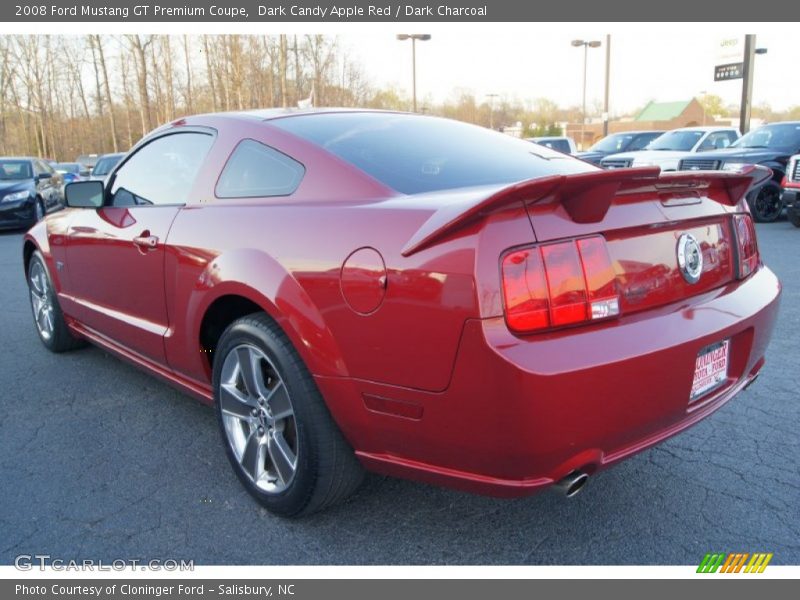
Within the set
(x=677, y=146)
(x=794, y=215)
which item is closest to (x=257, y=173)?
(x=794, y=215)

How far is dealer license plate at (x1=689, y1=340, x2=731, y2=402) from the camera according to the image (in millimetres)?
2262

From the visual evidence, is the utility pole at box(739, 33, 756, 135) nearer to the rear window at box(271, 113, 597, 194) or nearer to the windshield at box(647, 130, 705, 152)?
the windshield at box(647, 130, 705, 152)

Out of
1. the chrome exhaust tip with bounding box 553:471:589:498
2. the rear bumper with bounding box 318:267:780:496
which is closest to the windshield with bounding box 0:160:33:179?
the rear bumper with bounding box 318:267:780:496

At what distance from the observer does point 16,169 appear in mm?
14438

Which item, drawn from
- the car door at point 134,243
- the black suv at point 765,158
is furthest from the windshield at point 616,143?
the car door at point 134,243

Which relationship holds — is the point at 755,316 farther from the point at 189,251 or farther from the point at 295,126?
the point at 189,251

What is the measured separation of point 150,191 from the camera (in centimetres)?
361

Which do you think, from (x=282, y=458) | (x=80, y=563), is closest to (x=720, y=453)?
(x=282, y=458)

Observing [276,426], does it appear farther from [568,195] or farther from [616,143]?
[616,143]

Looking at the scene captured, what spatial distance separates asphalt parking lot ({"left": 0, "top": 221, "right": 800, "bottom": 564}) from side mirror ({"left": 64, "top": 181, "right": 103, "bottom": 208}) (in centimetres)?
119

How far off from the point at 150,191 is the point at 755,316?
9.64 ft

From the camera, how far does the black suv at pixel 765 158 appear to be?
11.7 m

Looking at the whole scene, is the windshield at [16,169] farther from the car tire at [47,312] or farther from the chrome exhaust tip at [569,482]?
the chrome exhaust tip at [569,482]

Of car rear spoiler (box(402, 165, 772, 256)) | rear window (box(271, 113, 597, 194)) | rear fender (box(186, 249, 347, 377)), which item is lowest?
rear fender (box(186, 249, 347, 377))
